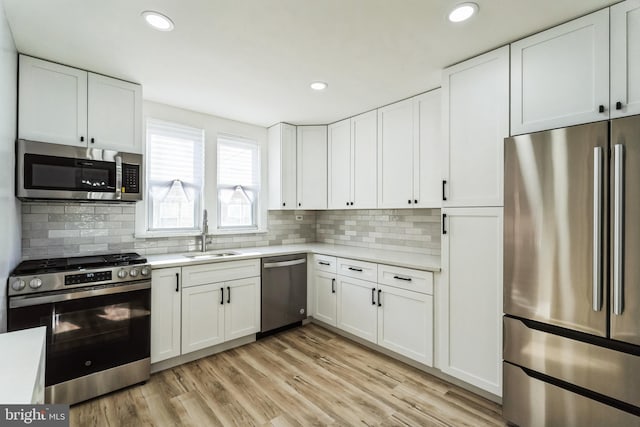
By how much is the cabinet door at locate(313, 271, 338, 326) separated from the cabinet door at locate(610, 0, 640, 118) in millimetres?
2671

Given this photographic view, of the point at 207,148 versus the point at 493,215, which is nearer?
the point at 493,215

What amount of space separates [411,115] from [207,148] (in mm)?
2323

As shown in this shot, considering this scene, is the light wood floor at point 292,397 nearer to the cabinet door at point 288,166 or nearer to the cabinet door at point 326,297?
the cabinet door at point 326,297

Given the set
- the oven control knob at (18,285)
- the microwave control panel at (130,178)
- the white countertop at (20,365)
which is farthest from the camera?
the microwave control panel at (130,178)

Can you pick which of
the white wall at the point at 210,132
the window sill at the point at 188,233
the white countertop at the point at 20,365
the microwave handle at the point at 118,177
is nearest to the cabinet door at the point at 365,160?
the white wall at the point at 210,132

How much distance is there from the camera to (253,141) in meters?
3.96

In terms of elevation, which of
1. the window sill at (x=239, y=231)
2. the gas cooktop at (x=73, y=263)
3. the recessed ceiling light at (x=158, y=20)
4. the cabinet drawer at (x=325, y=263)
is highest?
the recessed ceiling light at (x=158, y=20)

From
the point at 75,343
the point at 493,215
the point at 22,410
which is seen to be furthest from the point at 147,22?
Result: the point at 493,215

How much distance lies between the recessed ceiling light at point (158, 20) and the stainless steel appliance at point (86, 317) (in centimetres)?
173

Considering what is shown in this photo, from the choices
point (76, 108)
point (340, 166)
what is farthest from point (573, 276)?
point (76, 108)

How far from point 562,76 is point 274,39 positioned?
183 cm

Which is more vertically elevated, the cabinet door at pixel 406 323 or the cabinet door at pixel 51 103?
the cabinet door at pixel 51 103

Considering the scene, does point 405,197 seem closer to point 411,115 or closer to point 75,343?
point 411,115

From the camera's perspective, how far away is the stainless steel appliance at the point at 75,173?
2121mm
